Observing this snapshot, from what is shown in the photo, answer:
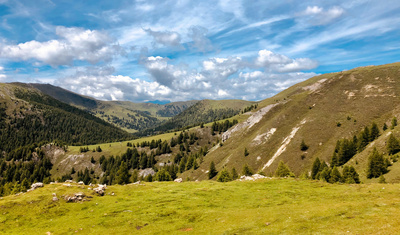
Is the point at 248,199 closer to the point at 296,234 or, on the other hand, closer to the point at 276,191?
the point at 276,191

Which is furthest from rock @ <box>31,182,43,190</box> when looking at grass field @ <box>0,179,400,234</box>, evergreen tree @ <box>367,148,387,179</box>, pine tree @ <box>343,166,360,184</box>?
evergreen tree @ <box>367,148,387,179</box>

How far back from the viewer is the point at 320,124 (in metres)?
151

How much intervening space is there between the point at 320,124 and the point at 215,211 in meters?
144

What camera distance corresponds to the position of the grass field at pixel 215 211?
87.8 ft

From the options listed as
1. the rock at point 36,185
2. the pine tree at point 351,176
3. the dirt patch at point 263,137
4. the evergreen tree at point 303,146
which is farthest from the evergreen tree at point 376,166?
the rock at point 36,185

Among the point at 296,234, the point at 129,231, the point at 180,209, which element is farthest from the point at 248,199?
the point at 129,231

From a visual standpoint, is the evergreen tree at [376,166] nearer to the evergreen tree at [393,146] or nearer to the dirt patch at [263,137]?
the evergreen tree at [393,146]

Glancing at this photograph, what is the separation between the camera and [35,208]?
3922 centimetres

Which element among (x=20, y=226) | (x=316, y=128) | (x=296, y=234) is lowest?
(x=20, y=226)

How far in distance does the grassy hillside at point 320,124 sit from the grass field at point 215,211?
82799 millimetres

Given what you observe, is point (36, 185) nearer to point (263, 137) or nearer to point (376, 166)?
point (376, 166)

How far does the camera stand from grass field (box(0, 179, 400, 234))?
87.8 ft

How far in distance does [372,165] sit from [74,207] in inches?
3673

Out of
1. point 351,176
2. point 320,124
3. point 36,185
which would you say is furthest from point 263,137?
point 36,185
